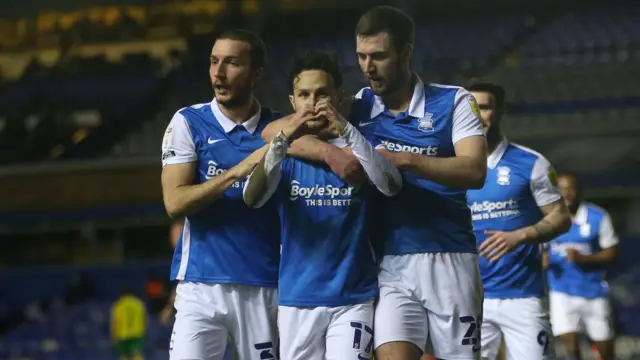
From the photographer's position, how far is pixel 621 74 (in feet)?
57.7

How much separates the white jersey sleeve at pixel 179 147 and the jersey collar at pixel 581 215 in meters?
5.60

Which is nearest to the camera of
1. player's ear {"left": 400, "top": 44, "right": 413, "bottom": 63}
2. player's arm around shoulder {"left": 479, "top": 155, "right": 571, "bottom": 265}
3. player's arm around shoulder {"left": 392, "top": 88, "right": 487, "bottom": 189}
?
player's arm around shoulder {"left": 392, "top": 88, "right": 487, "bottom": 189}

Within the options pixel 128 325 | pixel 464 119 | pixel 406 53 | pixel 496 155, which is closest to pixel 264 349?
pixel 464 119

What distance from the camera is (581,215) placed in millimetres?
9406

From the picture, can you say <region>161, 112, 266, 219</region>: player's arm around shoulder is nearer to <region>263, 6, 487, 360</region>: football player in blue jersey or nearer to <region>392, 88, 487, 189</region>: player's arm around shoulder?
<region>263, 6, 487, 360</region>: football player in blue jersey

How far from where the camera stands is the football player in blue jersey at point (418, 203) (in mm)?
4344

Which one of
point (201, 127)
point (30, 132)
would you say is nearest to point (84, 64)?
point (30, 132)

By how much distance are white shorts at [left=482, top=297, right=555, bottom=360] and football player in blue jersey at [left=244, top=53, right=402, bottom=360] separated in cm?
196

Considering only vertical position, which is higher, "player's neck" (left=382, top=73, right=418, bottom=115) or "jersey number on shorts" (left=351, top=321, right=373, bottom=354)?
"player's neck" (left=382, top=73, right=418, bottom=115)

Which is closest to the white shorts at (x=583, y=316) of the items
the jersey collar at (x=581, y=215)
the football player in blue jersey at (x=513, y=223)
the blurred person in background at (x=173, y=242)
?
the jersey collar at (x=581, y=215)

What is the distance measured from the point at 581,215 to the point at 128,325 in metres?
8.09

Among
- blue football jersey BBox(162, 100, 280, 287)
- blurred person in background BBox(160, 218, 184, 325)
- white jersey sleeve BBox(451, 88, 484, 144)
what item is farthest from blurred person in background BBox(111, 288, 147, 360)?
white jersey sleeve BBox(451, 88, 484, 144)

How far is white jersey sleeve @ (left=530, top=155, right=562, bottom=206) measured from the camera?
20.3ft

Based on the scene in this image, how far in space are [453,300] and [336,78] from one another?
1112 millimetres
